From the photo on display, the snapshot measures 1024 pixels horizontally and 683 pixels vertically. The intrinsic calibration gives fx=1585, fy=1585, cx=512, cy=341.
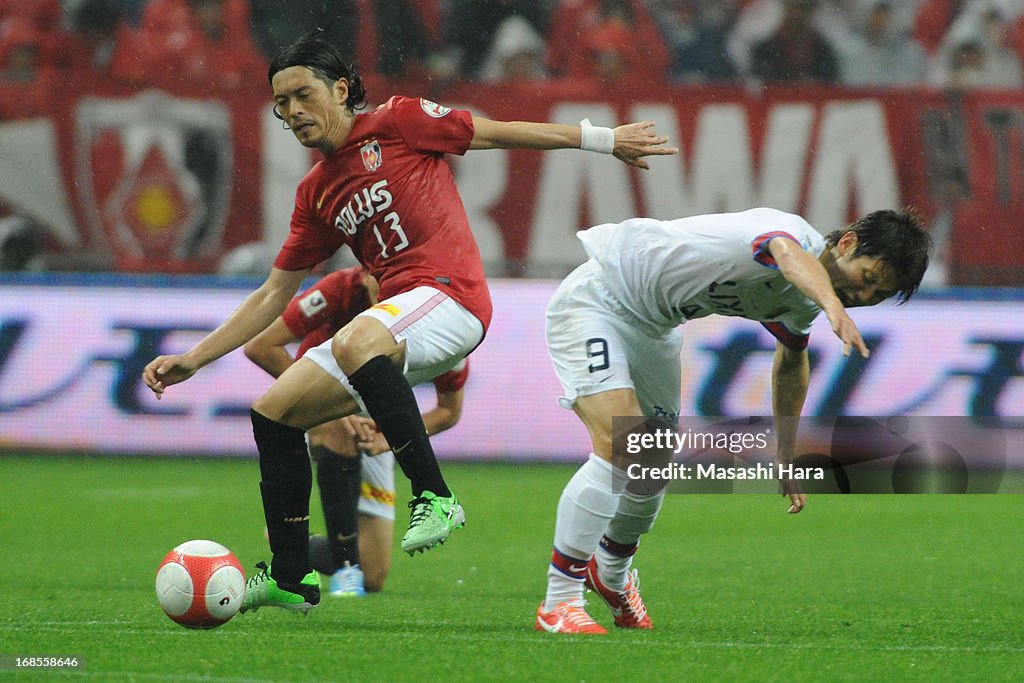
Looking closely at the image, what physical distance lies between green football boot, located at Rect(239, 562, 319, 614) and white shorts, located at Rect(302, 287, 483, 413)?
2.04 feet

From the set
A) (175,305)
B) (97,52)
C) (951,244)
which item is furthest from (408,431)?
(97,52)

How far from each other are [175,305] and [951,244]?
5.87 meters

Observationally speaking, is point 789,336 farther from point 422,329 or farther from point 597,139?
point 422,329

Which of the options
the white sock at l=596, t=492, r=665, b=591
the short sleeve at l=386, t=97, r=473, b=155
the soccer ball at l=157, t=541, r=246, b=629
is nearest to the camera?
the soccer ball at l=157, t=541, r=246, b=629

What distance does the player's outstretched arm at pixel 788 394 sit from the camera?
5.57 meters

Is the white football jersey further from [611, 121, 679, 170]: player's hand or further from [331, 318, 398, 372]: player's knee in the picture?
[331, 318, 398, 372]: player's knee

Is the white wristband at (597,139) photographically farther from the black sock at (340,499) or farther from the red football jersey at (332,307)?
the black sock at (340,499)

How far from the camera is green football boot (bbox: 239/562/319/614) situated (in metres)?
5.20

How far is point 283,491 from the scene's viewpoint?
525cm

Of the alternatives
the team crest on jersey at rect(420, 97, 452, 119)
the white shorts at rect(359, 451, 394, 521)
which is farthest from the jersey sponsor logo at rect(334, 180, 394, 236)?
the white shorts at rect(359, 451, 394, 521)

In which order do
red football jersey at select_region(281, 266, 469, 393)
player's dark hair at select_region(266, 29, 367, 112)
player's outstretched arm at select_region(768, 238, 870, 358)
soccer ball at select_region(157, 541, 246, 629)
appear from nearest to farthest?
player's outstretched arm at select_region(768, 238, 870, 358)
soccer ball at select_region(157, 541, 246, 629)
player's dark hair at select_region(266, 29, 367, 112)
red football jersey at select_region(281, 266, 469, 393)

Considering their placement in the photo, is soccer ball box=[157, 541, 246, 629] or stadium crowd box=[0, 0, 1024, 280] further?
stadium crowd box=[0, 0, 1024, 280]

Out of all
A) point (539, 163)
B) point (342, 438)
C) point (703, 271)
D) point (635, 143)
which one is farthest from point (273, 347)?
point (539, 163)

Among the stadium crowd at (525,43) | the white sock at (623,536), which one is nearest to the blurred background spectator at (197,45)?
the stadium crowd at (525,43)
